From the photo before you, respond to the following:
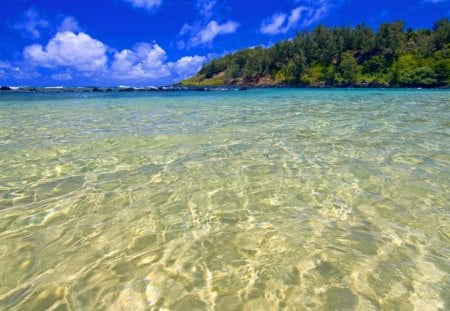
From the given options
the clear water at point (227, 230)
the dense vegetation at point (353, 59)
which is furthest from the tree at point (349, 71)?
the clear water at point (227, 230)

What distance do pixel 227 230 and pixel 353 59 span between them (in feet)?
489

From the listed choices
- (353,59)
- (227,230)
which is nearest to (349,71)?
(353,59)

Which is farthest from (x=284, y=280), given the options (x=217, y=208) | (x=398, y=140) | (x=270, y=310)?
(x=398, y=140)

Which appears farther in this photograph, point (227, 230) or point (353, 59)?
point (353, 59)

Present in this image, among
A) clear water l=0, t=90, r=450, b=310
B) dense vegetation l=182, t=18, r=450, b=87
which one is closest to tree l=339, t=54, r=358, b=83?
dense vegetation l=182, t=18, r=450, b=87

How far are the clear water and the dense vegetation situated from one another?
396ft

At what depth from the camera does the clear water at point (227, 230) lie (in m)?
3.32

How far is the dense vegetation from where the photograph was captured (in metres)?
117

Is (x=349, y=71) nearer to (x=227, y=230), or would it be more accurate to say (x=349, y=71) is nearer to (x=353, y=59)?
(x=353, y=59)

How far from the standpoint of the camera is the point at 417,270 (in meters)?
3.66

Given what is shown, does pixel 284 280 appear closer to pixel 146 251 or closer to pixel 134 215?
pixel 146 251

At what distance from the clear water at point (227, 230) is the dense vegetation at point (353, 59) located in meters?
121

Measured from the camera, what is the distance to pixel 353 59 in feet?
444

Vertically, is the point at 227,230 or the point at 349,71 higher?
the point at 227,230
